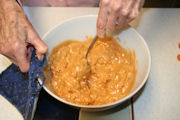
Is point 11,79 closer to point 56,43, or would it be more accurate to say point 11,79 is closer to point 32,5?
point 56,43

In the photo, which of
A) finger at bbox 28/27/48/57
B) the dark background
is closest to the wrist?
finger at bbox 28/27/48/57

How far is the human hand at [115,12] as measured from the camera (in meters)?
0.66

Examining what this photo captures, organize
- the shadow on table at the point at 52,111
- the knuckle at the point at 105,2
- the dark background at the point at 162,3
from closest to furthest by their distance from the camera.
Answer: the knuckle at the point at 105,2 < the shadow on table at the point at 52,111 < the dark background at the point at 162,3

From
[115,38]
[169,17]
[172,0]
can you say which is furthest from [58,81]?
[172,0]

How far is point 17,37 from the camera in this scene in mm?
699

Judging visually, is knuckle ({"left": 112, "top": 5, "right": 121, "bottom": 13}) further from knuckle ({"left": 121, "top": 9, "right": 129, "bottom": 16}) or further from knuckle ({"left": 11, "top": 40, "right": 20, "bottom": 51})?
knuckle ({"left": 11, "top": 40, "right": 20, "bottom": 51})

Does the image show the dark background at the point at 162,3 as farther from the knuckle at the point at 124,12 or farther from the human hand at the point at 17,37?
the human hand at the point at 17,37

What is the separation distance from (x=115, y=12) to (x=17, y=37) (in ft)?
1.37

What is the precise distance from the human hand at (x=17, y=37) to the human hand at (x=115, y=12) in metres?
0.28

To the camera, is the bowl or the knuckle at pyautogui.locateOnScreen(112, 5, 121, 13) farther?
the bowl

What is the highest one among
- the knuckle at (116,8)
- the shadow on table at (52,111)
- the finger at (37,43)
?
the knuckle at (116,8)

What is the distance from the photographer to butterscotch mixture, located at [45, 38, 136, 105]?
871mm

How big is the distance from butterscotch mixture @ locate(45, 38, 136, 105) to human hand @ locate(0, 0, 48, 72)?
190 millimetres

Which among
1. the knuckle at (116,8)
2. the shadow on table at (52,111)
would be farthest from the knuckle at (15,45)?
the knuckle at (116,8)
